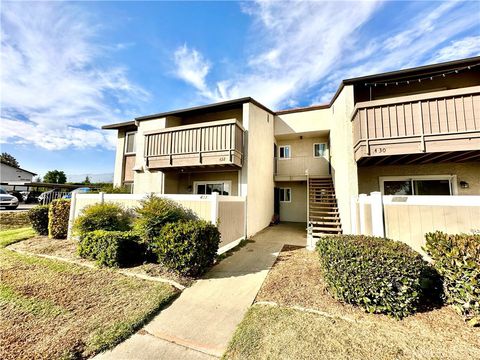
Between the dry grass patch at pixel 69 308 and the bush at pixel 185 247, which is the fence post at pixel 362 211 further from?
the dry grass patch at pixel 69 308

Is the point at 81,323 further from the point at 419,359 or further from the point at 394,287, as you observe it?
the point at 394,287

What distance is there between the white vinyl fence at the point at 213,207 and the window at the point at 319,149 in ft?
23.7

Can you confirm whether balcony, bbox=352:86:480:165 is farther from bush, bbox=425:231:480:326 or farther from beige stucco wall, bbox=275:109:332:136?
beige stucco wall, bbox=275:109:332:136

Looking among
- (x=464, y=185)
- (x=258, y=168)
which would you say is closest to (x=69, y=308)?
(x=258, y=168)

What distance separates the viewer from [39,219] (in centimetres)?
1003

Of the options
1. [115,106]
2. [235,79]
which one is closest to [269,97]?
[235,79]

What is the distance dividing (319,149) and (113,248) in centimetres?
1271

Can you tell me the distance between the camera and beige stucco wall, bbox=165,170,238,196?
1118cm

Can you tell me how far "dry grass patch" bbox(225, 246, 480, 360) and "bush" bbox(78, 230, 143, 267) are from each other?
14.6 feet

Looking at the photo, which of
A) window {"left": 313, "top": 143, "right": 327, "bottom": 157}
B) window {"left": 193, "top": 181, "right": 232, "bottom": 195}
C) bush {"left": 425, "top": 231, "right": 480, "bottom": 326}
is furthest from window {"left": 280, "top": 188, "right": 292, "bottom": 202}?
bush {"left": 425, "top": 231, "right": 480, "bottom": 326}

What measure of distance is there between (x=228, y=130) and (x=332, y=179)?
7.03m

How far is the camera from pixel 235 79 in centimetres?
1303

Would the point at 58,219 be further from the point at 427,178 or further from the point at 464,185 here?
the point at 464,185

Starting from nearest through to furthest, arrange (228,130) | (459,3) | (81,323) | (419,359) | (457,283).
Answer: (419,359), (457,283), (81,323), (459,3), (228,130)
